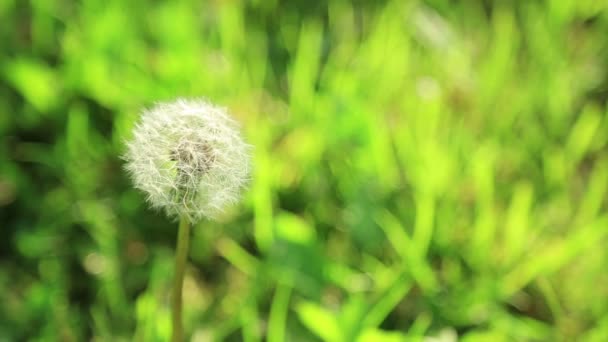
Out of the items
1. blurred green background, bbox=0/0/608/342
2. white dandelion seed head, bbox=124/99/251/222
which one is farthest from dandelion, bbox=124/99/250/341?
blurred green background, bbox=0/0/608/342

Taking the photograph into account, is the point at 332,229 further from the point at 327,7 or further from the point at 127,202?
the point at 327,7

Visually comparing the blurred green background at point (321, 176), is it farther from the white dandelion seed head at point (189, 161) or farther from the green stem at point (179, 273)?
the white dandelion seed head at point (189, 161)

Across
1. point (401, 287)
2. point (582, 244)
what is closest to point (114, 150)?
point (401, 287)

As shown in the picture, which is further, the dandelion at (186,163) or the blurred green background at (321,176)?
the blurred green background at (321,176)

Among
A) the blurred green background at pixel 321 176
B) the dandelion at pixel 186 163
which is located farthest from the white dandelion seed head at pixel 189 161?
the blurred green background at pixel 321 176

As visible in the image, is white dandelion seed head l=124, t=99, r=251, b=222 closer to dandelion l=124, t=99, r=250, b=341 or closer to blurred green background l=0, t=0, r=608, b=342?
dandelion l=124, t=99, r=250, b=341

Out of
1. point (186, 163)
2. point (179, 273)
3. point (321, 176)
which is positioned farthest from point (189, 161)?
point (321, 176)

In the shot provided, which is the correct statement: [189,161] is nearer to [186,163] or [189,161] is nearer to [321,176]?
[186,163]

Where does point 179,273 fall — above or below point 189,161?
below
